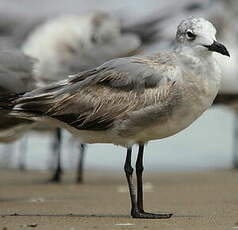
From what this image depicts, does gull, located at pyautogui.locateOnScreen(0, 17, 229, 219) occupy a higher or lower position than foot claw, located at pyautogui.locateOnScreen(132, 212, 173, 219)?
higher

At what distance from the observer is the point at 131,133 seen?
5918mm

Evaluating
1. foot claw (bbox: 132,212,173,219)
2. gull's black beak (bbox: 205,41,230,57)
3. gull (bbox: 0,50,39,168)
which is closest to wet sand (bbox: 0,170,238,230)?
foot claw (bbox: 132,212,173,219)

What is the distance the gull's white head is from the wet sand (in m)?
1.03

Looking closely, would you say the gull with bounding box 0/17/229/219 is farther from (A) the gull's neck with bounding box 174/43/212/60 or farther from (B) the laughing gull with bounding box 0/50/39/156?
(B) the laughing gull with bounding box 0/50/39/156

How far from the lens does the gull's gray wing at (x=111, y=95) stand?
5.87 m

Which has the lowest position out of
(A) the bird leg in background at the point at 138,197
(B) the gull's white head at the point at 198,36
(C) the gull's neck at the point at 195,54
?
(A) the bird leg in background at the point at 138,197

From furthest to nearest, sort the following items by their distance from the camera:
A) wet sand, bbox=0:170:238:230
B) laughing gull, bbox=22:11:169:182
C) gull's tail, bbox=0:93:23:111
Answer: laughing gull, bbox=22:11:169:182 → gull's tail, bbox=0:93:23:111 → wet sand, bbox=0:170:238:230

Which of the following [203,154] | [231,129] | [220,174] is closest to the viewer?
[220,174]

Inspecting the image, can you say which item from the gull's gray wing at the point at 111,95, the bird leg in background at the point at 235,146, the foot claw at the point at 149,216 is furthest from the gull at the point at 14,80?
the bird leg in background at the point at 235,146

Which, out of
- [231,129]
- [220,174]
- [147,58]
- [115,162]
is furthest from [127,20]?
[147,58]

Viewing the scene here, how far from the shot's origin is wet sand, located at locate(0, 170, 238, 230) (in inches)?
220

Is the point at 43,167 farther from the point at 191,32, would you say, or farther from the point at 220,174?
the point at 191,32

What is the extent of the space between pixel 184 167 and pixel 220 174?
151cm

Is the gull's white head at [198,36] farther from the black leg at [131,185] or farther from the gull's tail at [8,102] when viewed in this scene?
the gull's tail at [8,102]
